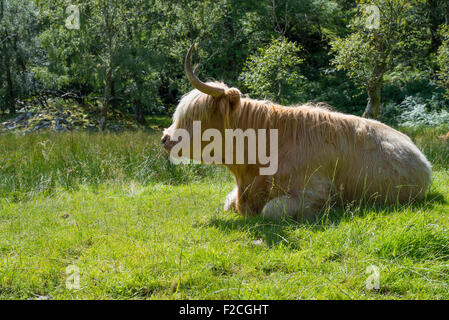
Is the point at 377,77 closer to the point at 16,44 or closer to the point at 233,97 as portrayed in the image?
the point at 233,97

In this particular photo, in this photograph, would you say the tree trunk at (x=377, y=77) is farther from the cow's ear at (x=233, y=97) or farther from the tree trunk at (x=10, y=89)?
the tree trunk at (x=10, y=89)

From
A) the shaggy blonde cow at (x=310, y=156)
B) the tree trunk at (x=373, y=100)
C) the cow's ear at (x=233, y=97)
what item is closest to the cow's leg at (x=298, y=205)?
the shaggy blonde cow at (x=310, y=156)

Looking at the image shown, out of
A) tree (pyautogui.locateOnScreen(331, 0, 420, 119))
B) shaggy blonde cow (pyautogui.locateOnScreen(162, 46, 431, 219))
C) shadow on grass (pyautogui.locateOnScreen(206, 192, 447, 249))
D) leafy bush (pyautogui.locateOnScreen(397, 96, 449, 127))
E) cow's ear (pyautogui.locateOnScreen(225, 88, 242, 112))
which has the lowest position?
leafy bush (pyautogui.locateOnScreen(397, 96, 449, 127))

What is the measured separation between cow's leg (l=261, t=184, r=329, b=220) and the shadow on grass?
66 mm

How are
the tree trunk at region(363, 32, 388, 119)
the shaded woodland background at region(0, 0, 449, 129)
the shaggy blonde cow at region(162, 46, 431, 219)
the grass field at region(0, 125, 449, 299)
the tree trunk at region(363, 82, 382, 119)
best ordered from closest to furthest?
the grass field at region(0, 125, 449, 299), the shaggy blonde cow at region(162, 46, 431, 219), the tree trunk at region(363, 32, 388, 119), the tree trunk at region(363, 82, 382, 119), the shaded woodland background at region(0, 0, 449, 129)

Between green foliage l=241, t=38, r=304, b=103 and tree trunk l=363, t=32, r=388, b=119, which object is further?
green foliage l=241, t=38, r=304, b=103

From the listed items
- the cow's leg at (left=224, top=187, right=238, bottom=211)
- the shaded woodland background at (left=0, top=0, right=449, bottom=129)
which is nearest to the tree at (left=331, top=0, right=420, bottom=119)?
the shaded woodland background at (left=0, top=0, right=449, bottom=129)

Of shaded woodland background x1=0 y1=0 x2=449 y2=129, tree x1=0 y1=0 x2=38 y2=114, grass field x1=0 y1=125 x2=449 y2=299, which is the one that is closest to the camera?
grass field x1=0 y1=125 x2=449 y2=299

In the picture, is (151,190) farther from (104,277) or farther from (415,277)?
(415,277)

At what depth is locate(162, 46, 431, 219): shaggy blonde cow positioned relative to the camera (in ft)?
12.4

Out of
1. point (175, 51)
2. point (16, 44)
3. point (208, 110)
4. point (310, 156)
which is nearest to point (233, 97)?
point (208, 110)

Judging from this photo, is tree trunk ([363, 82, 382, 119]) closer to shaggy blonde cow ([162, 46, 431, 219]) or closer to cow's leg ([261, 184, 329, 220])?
shaggy blonde cow ([162, 46, 431, 219])

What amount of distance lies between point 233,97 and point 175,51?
14987 mm

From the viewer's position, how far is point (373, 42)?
10453 millimetres
